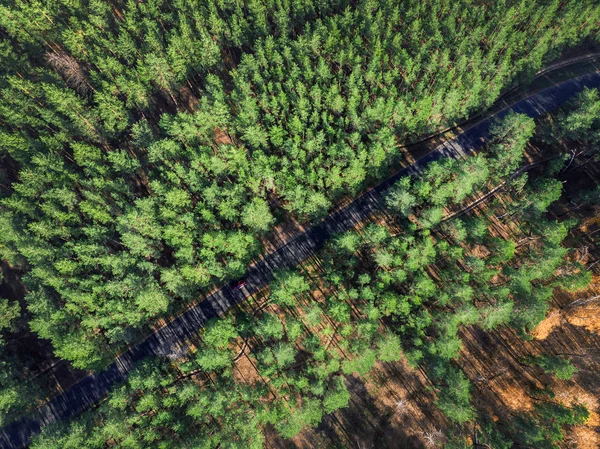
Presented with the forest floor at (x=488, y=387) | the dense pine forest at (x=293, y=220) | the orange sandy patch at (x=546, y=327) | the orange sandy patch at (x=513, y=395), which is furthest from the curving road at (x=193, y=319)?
the orange sandy patch at (x=513, y=395)

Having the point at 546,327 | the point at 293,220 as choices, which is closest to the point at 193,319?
the point at 293,220

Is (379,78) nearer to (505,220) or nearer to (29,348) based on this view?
(505,220)

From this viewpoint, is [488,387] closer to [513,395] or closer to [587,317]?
[513,395]

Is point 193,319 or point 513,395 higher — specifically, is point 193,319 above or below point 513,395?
above

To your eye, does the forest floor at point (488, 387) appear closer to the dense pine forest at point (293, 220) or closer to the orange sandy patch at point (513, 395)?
the orange sandy patch at point (513, 395)

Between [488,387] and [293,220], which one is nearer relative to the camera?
[488,387]

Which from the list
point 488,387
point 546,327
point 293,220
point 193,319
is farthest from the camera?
point 293,220
